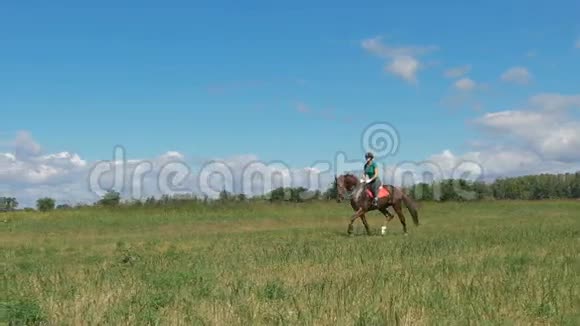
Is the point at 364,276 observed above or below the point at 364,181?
below

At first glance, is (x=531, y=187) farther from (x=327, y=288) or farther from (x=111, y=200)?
(x=327, y=288)

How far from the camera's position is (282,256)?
14.5m

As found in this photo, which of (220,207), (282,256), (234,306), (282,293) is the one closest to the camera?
(234,306)

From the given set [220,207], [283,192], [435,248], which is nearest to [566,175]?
[283,192]

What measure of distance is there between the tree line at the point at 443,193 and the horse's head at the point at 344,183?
0.70 metres

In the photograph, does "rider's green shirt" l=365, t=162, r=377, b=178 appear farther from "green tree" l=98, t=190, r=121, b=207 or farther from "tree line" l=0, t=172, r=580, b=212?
"green tree" l=98, t=190, r=121, b=207

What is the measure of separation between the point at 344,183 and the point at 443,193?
6960cm

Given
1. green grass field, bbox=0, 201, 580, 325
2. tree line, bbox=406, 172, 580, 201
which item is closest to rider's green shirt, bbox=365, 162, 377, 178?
green grass field, bbox=0, 201, 580, 325

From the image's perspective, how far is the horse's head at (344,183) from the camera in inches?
1053

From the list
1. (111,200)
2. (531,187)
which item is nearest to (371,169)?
(111,200)

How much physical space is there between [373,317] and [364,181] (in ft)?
64.6

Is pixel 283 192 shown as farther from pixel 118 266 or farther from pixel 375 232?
pixel 118 266

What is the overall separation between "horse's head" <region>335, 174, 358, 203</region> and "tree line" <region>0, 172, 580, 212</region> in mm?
697

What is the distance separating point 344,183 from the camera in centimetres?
2681
